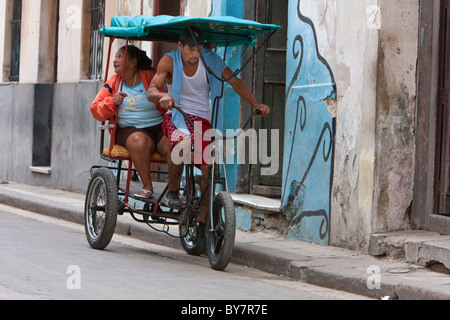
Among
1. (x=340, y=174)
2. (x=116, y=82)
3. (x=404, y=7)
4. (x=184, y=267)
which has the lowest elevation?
(x=184, y=267)

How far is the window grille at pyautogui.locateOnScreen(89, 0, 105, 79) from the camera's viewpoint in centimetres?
1424

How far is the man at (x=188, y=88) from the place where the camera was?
7754mm

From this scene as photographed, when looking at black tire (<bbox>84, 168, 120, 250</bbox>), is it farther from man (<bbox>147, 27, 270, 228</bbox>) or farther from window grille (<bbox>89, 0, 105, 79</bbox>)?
window grille (<bbox>89, 0, 105, 79</bbox>)

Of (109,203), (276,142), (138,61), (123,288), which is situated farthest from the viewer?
(276,142)

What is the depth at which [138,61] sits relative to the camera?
A: 866 cm

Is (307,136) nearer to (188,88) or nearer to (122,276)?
(188,88)

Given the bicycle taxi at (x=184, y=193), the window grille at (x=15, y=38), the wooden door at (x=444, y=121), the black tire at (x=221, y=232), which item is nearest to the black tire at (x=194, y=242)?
the bicycle taxi at (x=184, y=193)

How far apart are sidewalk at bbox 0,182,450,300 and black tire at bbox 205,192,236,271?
20.0 inches

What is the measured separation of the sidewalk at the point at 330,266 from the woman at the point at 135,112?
117 cm

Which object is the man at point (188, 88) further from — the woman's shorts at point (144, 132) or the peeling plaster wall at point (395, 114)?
the peeling plaster wall at point (395, 114)

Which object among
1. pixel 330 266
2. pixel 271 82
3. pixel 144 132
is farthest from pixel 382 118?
pixel 271 82
